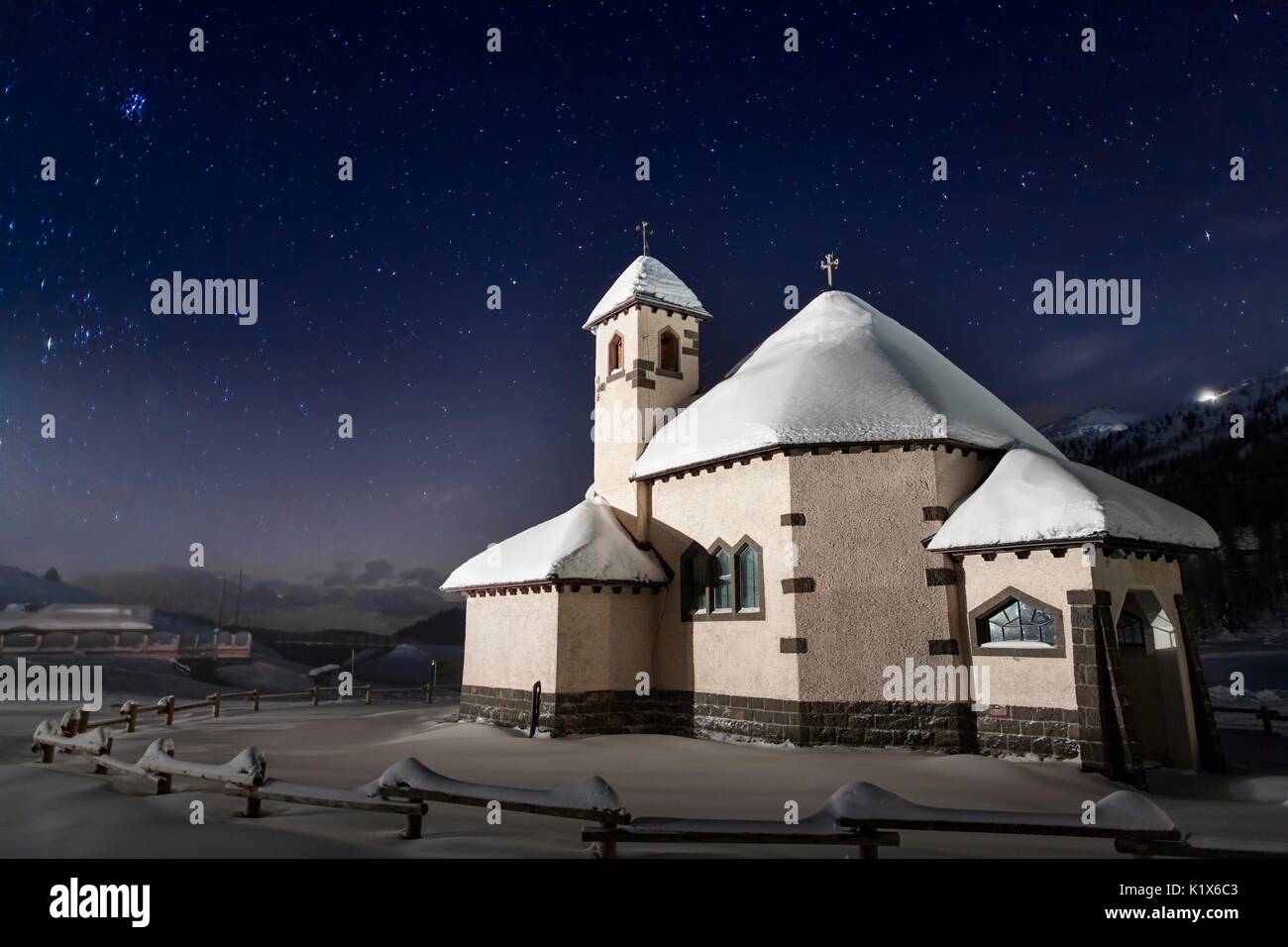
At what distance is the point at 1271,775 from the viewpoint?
11.3 meters

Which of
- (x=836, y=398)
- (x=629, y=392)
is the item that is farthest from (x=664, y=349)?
(x=836, y=398)

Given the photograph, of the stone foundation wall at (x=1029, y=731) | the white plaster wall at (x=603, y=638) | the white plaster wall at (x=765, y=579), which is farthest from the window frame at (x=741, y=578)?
the stone foundation wall at (x=1029, y=731)

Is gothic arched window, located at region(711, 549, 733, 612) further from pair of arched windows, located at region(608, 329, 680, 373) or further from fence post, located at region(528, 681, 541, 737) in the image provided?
pair of arched windows, located at region(608, 329, 680, 373)

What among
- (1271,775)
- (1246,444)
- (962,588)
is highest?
(1246,444)

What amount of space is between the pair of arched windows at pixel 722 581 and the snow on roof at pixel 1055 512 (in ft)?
11.1

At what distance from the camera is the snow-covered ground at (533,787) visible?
21.4 feet

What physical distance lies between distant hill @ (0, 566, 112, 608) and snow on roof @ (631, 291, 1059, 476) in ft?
353

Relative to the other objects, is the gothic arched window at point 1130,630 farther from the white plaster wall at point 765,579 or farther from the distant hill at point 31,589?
the distant hill at point 31,589

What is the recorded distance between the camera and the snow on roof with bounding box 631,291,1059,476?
13.4 metres
